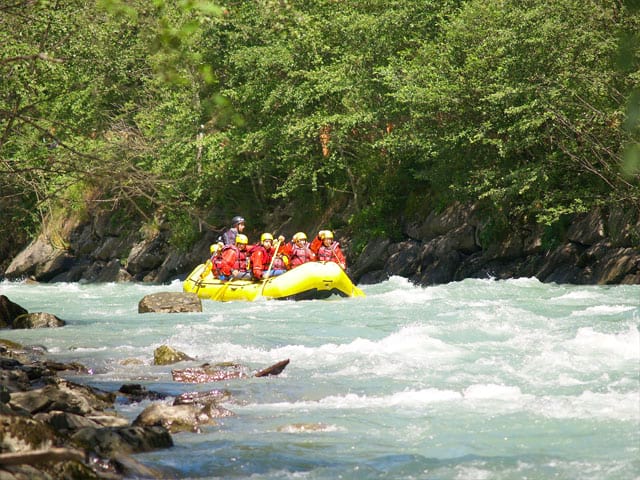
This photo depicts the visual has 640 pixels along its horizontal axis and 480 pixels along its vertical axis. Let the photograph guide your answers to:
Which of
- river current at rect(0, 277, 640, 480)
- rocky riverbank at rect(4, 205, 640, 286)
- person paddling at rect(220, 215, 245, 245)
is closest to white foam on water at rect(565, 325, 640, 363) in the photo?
river current at rect(0, 277, 640, 480)

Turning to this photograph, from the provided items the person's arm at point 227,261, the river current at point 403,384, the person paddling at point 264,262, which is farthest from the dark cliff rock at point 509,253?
the person's arm at point 227,261

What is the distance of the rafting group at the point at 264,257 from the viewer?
17688 mm

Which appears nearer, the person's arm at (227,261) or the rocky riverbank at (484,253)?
the rocky riverbank at (484,253)

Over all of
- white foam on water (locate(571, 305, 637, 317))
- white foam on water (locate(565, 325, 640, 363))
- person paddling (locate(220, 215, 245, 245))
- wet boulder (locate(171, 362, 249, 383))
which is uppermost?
person paddling (locate(220, 215, 245, 245))

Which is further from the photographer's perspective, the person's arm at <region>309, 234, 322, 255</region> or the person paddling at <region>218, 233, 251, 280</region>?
the person's arm at <region>309, 234, 322, 255</region>

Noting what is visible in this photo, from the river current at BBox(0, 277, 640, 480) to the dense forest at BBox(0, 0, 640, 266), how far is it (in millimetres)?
2077

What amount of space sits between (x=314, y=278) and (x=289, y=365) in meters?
7.32

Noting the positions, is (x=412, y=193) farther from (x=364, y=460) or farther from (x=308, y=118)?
(x=364, y=460)

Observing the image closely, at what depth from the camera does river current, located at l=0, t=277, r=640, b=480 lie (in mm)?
5766

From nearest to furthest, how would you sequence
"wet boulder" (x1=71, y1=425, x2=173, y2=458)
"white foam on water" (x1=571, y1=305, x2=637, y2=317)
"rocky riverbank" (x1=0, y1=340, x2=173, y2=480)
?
"rocky riverbank" (x1=0, y1=340, x2=173, y2=480)
"wet boulder" (x1=71, y1=425, x2=173, y2=458)
"white foam on water" (x1=571, y1=305, x2=637, y2=317)

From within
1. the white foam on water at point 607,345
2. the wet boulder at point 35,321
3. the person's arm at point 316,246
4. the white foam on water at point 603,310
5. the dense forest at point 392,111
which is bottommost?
the white foam on water at point 607,345

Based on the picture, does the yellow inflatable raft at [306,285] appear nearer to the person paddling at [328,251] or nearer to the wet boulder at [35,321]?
the person paddling at [328,251]

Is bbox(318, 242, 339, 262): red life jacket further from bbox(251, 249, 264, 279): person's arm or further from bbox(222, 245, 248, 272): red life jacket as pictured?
bbox(222, 245, 248, 272): red life jacket

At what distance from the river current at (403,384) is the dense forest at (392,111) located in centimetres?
208
